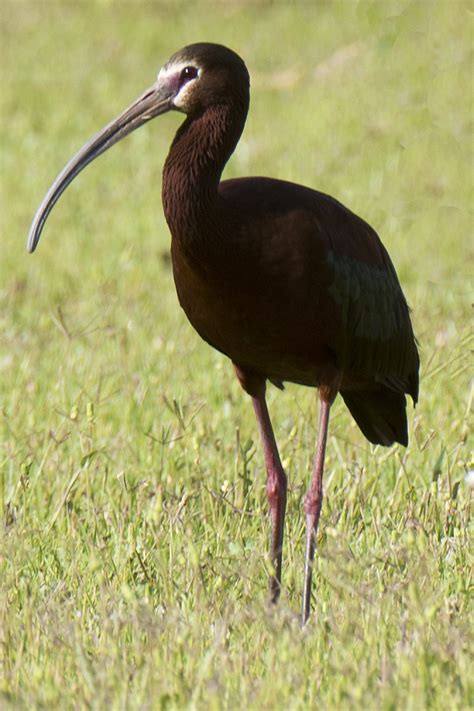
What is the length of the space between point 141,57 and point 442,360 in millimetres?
10257

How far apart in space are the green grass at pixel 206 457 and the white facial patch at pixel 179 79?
3.68 feet

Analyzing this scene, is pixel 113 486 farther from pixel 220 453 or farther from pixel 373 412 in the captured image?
pixel 373 412

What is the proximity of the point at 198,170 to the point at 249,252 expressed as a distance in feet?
0.92

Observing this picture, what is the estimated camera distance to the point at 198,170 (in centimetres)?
446

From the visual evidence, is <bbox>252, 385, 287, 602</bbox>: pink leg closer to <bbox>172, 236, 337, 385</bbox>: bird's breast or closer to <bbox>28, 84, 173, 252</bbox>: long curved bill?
<bbox>172, 236, 337, 385</bbox>: bird's breast

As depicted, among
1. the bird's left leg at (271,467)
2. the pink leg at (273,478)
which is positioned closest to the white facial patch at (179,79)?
the bird's left leg at (271,467)

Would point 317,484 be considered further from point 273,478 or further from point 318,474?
point 273,478

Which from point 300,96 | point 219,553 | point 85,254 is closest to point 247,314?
point 219,553

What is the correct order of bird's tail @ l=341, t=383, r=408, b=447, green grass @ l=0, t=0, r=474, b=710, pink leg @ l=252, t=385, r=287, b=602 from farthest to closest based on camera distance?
bird's tail @ l=341, t=383, r=408, b=447, pink leg @ l=252, t=385, r=287, b=602, green grass @ l=0, t=0, r=474, b=710

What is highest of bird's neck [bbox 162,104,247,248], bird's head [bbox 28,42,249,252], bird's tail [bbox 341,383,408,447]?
bird's head [bbox 28,42,249,252]

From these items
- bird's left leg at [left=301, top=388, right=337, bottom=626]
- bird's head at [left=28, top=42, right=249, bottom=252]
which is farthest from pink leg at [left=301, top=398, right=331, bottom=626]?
bird's head at [left=28, top=42, right=249, bottom=252]

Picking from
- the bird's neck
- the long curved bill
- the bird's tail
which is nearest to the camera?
the bird's neck

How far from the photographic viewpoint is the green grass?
356 centimetres

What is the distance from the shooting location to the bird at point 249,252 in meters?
4.46
